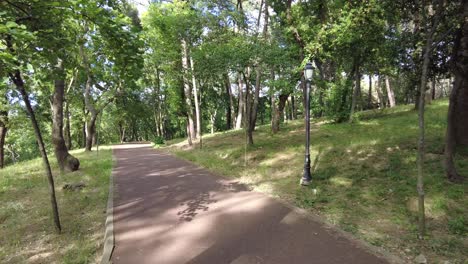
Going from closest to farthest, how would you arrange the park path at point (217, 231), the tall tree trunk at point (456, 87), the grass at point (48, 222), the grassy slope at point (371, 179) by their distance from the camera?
the park path at point (217, 231)
the grass at point (48, 222)
the grassy slope at point (371, 179)
the tall tree trunk at point (456, 87)

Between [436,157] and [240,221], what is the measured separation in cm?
708

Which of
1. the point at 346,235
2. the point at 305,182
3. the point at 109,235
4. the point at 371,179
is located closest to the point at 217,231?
the point at 109,235

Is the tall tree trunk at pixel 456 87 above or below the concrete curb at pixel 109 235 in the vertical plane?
above

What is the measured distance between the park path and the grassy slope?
0.74m

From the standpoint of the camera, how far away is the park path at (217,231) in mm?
4664

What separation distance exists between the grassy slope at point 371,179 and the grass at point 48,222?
4.83 m

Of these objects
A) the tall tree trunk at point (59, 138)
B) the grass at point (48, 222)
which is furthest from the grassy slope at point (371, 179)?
the tall tree trunk at point (59, 138)

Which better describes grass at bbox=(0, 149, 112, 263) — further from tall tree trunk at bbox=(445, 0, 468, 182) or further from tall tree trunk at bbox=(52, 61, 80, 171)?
tall tree trunk at bbox=(445, 0, 468, 182)

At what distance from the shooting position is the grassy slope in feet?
17.2

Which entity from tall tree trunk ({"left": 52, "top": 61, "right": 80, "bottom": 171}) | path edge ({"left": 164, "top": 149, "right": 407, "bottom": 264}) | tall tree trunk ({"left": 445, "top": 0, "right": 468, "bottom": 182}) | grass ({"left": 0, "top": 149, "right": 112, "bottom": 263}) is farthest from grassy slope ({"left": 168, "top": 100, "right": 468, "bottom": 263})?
tall tree trunk ({"left": 52, "top": 61, "right": 80, "bottom": 171})

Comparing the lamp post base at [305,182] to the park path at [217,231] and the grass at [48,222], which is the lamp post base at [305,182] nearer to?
the park path at [217,231]

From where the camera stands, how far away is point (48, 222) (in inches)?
243

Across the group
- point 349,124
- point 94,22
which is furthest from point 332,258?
point 349,124

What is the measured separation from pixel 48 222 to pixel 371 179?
888 centimetres
